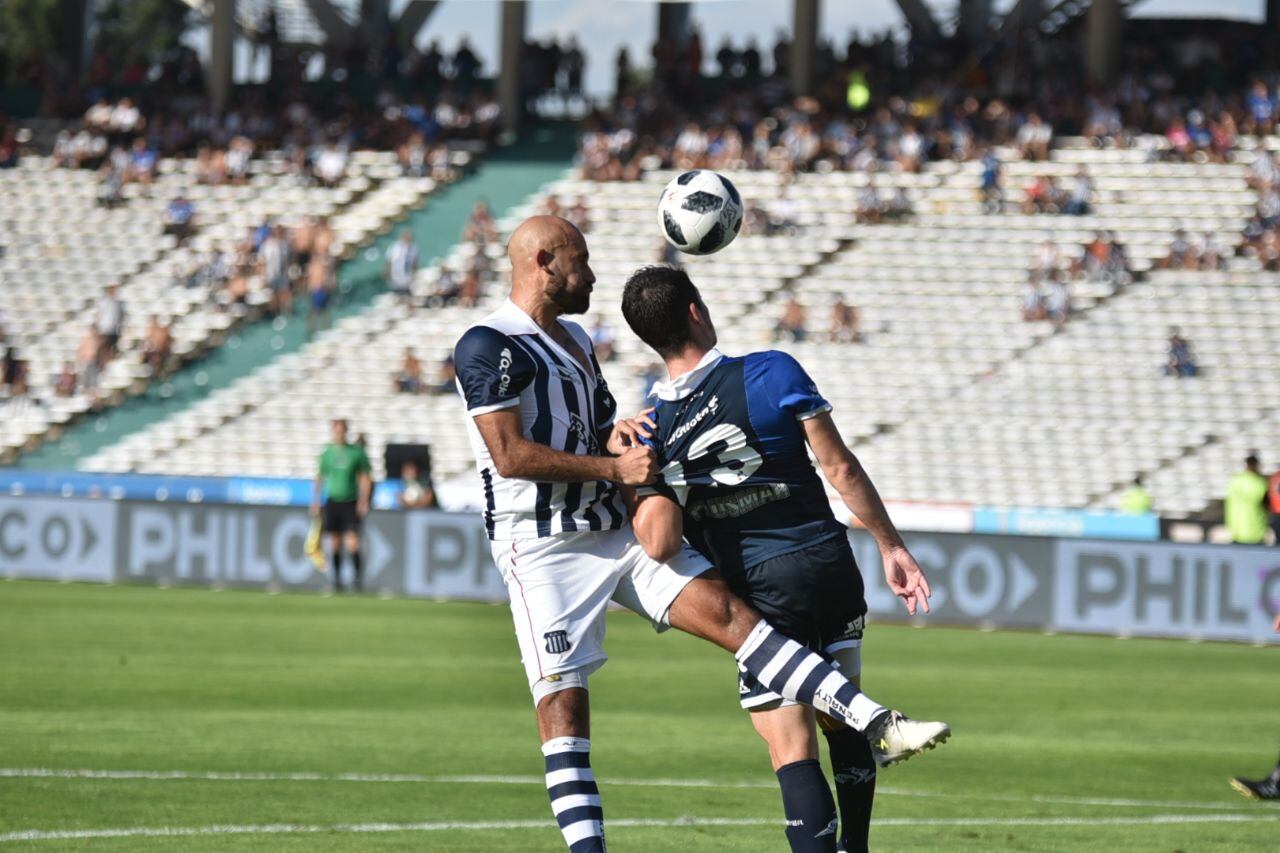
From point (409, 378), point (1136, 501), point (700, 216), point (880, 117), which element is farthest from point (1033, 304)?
point (700, 216)

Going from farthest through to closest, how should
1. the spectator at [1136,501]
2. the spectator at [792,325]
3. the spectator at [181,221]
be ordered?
1. the spectator at [181,221]
2. the spectator at [792,325]
3. the spectator at [1136,501]

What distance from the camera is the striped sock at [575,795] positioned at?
277 inches

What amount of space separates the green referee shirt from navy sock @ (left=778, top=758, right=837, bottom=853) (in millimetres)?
18438

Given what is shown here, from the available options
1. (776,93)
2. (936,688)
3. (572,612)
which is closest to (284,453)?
(776,93)

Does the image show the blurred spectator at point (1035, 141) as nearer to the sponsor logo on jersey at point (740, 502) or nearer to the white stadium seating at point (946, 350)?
the white stadium seating at point (946, 350)

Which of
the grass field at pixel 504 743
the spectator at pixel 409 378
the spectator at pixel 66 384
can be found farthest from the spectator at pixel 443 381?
the grass field at pixel 504 743

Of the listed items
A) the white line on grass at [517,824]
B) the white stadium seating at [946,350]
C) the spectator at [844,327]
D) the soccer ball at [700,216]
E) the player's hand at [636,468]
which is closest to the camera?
the player's hand at [636,468]

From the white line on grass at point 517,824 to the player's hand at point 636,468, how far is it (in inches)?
101

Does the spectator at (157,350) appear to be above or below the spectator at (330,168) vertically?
below

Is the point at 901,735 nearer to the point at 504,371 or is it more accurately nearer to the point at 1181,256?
the point at 504,371

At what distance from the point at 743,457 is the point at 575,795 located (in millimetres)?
1315

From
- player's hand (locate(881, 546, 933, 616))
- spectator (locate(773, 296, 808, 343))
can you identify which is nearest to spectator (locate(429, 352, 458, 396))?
spectator (locate(773, 296, 808, 343))

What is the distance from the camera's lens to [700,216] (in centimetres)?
813

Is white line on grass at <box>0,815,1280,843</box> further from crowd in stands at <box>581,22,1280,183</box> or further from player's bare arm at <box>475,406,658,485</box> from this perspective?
crowd in stands at <box>581,22,1280,183</box>
